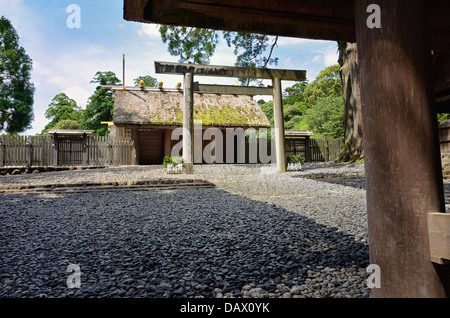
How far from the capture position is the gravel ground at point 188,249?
1.88 m

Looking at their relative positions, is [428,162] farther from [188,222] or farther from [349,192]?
[349,192]

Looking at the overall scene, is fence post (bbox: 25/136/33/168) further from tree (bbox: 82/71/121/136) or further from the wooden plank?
the wooden plank

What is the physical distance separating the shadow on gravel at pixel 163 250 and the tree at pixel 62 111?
40126 mm

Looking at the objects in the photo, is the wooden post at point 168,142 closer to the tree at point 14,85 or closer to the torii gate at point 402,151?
the tree at point 14,85

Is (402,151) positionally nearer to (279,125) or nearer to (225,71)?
(225,71)

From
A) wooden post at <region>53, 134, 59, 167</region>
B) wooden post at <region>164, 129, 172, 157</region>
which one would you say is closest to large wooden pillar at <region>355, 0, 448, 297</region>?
wooden post at <region>164, 129, 172, 157</region>

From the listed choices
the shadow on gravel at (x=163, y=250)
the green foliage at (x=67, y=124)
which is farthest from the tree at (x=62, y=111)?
the shadow on gravel at (x=163, y=250)

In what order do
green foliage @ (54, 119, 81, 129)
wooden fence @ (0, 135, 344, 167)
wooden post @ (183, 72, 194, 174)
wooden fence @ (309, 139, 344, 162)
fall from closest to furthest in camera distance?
wooden post @ (183, 72, 194, 174)
wooden fence @ (0, 135, 344, 167)
wooden fence @ (309, 139, 344, 162)
green foliage @ (54, 119, 81, 129)

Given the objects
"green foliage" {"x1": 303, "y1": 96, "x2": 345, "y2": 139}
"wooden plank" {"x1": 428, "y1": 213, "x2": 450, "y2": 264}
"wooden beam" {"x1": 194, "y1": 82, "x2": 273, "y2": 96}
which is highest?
"green foliage" {"x1": 303, "y1": 96, "x2": 345, "y2": 139}

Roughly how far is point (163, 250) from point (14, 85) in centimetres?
2540

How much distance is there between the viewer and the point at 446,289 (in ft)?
3.88

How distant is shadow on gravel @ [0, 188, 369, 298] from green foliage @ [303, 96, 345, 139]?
23174 millimetres

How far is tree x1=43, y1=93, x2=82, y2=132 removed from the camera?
39500 mm
